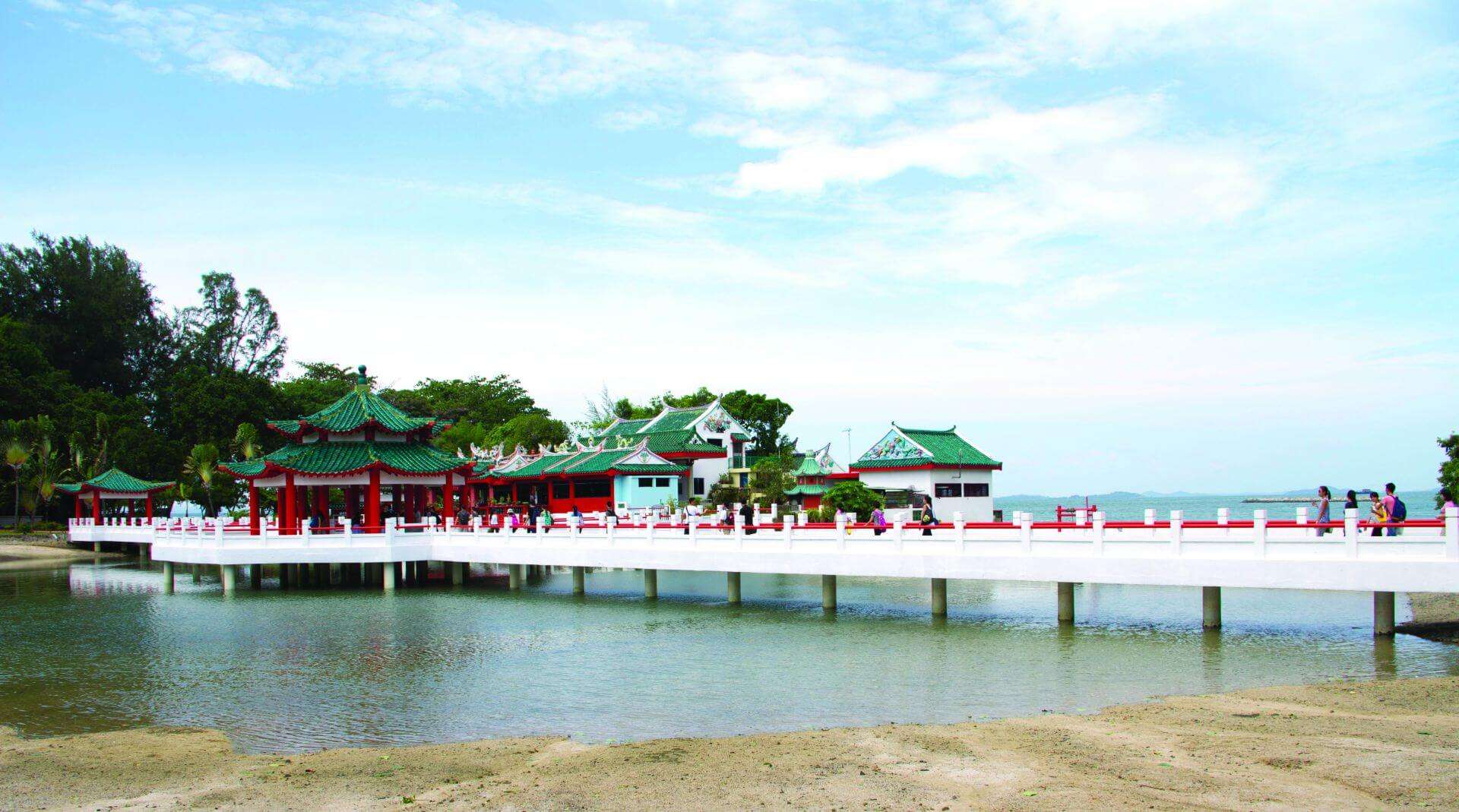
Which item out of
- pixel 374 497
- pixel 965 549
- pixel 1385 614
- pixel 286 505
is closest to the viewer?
pixel 1385 614

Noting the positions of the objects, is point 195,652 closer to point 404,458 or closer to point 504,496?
point 404,458

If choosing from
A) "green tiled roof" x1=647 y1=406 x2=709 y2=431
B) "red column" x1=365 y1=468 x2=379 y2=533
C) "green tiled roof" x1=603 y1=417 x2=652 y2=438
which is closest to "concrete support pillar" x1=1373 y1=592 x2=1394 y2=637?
"red column" x1=365 y1=468 x2=379 y2=533

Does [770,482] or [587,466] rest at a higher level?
[587,466]

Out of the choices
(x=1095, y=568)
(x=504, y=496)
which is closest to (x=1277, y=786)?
(x=1095, y=568)

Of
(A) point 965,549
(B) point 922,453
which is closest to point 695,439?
(B) point 922,453

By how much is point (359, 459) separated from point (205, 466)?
97.8ft

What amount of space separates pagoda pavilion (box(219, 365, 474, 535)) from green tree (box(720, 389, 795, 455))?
37049mm

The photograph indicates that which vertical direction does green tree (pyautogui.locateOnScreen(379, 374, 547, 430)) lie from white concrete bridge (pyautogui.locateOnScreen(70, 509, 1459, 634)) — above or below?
above

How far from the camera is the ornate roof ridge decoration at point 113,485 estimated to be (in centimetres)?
5453

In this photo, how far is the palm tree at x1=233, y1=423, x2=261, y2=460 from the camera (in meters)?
61.2

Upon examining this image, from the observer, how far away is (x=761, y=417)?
74.9 meters

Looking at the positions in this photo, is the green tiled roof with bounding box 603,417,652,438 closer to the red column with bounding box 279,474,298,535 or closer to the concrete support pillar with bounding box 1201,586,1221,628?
the red column with bounding box 279,474,298,535

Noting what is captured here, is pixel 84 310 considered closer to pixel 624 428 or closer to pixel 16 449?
pixel 16 449

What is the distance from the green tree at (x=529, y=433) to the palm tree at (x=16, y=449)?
25.6m
